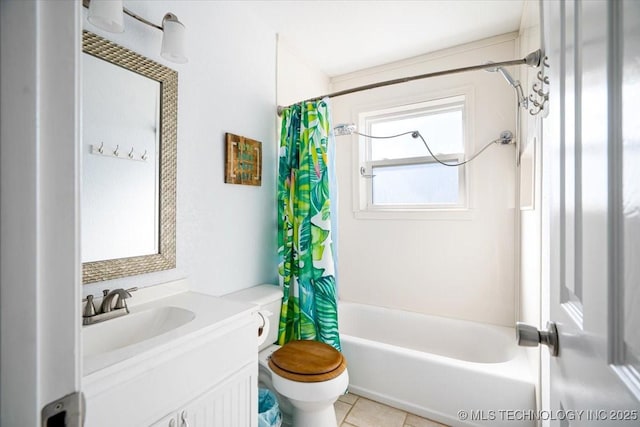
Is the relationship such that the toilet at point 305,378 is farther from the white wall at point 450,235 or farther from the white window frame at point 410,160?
the white window frame at point 410,160

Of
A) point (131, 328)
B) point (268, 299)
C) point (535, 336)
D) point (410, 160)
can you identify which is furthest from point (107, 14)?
point (410, 160)

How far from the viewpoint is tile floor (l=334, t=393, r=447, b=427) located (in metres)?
1.70

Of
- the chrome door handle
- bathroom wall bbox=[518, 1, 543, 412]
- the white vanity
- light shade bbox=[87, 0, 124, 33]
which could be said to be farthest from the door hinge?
bathroom wall bbox=[518, 1, 543, 412]

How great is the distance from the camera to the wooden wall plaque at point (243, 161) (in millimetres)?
1748

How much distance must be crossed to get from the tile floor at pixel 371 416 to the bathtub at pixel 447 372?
0.04 m

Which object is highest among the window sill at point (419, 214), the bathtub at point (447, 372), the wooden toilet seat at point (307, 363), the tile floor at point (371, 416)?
the window sill at point (419, 214)

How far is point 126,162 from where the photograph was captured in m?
1.26

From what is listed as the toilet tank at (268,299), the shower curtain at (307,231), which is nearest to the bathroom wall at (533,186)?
the shower curtain at (307,231)

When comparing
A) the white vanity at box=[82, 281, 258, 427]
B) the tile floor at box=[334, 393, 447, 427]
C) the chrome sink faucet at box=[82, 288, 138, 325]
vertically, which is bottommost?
the tile floor at box=[334, 393, 447, 427]

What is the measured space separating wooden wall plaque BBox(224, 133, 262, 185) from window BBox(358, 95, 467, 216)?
110cm

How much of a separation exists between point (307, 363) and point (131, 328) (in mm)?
822

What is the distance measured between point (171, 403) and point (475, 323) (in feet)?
7.05

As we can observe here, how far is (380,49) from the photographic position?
233 cm

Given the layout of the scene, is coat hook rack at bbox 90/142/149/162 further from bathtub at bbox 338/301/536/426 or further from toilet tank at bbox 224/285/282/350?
bathtub at bbox 338/301/536/426
